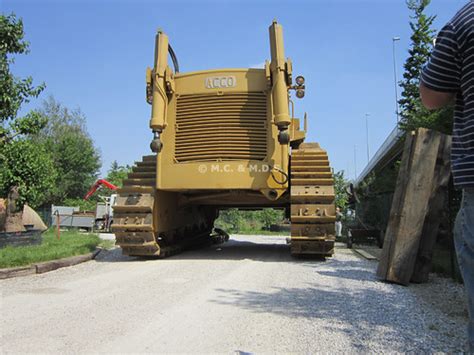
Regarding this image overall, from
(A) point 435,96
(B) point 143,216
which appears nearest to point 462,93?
(A) point 435,96

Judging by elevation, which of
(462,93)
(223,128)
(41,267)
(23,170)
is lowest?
(41,267)

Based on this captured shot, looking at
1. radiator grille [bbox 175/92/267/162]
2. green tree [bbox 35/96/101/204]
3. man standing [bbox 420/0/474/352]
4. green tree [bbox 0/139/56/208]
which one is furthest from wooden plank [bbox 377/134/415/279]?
green tree [bbox 35/96/101/204]

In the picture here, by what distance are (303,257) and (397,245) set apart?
3434 millimetres

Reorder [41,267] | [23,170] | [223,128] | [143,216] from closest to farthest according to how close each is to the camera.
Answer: [41,267] → [143,216] → [223,128] → [23,170]

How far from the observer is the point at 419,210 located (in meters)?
5.44

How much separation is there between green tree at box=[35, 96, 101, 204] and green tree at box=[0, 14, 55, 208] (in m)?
34.9

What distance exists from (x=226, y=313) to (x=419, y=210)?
289 centimetres

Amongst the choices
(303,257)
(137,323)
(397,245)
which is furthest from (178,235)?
(137,323)

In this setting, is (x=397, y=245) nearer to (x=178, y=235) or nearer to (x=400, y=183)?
(x=400, y=183)

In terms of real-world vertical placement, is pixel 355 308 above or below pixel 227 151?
below

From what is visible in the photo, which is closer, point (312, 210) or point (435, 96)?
point (435, 96)

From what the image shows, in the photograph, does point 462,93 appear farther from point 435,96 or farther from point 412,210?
point 412,210

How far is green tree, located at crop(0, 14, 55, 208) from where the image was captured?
27.7 feet

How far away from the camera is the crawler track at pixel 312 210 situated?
7547 mm
